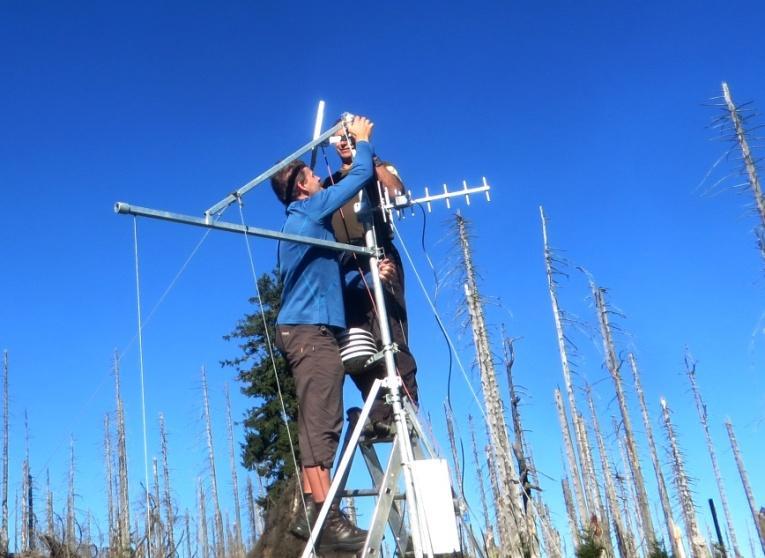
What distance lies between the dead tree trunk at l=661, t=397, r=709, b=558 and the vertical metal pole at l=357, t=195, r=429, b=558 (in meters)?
21.1

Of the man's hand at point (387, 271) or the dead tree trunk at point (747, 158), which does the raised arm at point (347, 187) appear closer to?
the man's hand at point (387, 271)

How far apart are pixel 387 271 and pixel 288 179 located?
2.52 feet

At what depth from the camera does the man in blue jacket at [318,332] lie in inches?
130

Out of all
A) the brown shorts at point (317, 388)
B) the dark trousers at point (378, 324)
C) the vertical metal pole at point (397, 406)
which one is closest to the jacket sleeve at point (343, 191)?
the vertical metal pole at point (397, 406)

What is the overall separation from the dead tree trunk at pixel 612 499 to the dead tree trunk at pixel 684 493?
197 cm

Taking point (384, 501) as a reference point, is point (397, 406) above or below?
above

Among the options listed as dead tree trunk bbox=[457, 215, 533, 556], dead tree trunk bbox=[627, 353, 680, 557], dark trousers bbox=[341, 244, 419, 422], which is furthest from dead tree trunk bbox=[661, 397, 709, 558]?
dark trousers bbox=[341, 244, 419, 422]

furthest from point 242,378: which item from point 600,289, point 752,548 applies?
point 752,548

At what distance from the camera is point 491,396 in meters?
16.3

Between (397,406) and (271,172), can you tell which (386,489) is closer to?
(397,406)

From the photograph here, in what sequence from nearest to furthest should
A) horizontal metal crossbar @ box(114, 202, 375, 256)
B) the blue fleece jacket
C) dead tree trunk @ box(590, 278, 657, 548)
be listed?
horizontal metal crossbar @ box(114, 202, 375, 256) → the blue fleece jacket → dead tree trunk @ box(590, 278, 657, 548)

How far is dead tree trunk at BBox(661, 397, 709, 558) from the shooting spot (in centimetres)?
2266

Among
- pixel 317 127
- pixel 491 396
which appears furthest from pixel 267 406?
pixel 317 127

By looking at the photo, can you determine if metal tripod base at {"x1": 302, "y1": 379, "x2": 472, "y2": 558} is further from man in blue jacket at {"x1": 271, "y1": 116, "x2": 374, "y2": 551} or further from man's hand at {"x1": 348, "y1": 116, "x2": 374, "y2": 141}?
man's hand at {"x1": 348, "y1": 116, "x2": 374, "y2": 141}
